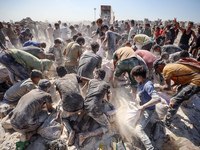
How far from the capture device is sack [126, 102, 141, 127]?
2117 millimetres

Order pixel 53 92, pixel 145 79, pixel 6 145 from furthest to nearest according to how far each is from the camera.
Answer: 1. pixel 53 92
2. pixel 6 145
3. pixel 145 79

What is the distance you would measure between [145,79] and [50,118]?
2036 millimetres

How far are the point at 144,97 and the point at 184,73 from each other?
104 centimetres

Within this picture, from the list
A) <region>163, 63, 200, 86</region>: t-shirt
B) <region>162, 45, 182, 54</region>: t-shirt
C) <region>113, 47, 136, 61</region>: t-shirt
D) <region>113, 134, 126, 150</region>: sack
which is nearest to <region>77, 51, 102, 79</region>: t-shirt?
<region>113, 47, 136, 61</region>: t-shirt

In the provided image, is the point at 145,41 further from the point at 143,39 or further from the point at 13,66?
the point at 13,66

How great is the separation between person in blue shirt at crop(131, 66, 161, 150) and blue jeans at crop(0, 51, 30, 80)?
2.86 metres

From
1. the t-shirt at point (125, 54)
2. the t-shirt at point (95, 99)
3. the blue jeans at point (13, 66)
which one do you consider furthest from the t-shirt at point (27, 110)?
the t-shirt at point (125, 54)

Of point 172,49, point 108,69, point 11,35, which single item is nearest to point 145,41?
point 172,49

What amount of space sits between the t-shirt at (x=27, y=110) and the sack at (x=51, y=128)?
0.22 m

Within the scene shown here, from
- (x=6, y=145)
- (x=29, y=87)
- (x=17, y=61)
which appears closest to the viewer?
(x=6, y=145)

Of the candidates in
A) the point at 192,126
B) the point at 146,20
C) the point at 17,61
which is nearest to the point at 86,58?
the point at 17,61

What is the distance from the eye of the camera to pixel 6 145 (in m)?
2.19

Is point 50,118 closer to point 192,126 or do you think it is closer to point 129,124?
point 129,124

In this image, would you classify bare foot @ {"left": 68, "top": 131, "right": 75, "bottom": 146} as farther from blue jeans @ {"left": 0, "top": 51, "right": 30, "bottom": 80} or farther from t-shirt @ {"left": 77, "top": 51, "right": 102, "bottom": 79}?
blue jeans @ {"left": 0, "top": 51, "right": 30, "bottom": 80}
